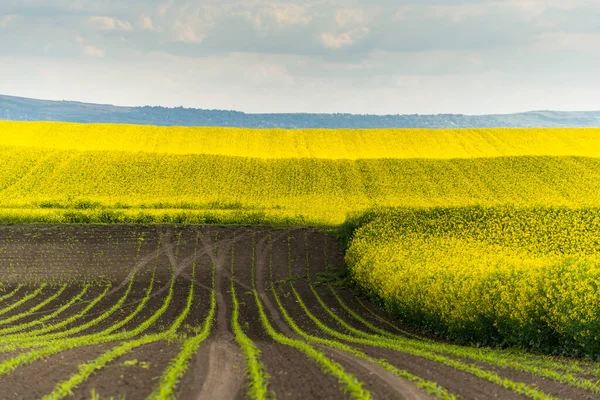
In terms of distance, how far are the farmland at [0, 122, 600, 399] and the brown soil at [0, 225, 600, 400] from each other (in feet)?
0.45

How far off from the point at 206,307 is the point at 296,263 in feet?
41.3

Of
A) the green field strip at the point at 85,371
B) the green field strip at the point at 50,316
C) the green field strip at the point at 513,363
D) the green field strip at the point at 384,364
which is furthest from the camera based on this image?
the green field strip at the point at 50,316

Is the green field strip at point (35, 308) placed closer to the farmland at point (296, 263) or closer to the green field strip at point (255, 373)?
the farmland at point (296, 263)

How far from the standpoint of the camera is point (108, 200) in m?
69.0

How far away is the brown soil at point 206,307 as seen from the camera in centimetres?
1611

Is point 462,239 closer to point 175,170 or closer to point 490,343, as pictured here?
point 490,343

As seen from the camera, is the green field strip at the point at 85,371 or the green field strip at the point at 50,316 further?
the green field strip at the point at 50,316

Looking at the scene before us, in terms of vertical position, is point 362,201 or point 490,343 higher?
point 362,201

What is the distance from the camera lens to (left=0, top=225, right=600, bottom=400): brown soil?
16.1 m

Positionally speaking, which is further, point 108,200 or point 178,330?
point 108,200

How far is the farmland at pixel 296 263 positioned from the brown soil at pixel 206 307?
136 mm

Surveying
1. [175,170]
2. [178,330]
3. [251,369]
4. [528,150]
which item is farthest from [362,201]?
[251,369]

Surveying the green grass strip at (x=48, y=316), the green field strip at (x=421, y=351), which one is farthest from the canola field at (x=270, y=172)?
the green field strip at (x=421, y=351)

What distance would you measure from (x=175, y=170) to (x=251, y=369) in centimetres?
6626
